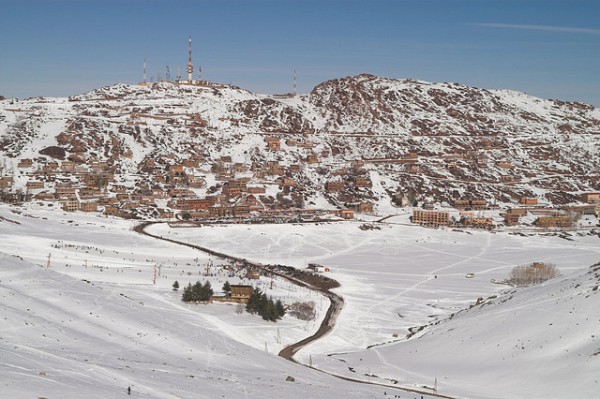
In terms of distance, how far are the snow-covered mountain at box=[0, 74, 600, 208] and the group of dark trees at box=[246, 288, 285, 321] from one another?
7534cm

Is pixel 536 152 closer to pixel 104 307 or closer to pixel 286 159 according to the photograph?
pixel 286 159

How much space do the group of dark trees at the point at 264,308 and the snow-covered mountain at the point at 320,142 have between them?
247 feet

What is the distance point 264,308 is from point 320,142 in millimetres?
119416

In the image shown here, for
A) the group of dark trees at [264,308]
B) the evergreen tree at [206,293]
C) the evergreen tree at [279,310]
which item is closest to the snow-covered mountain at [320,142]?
the evergreen tree at [206,293]

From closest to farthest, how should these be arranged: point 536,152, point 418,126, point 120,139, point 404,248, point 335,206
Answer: point 404,248 < point 335,206 < point 120,139 < point 536,152 < point 418,126

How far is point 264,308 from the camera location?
50.3 m

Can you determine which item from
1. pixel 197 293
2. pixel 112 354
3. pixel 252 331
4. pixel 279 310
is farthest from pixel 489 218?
pixel 112 354

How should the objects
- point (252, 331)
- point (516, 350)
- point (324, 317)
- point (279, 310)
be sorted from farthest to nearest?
point (324, 317) → point (279, 310) → point (252, 331) → point (516, 350)

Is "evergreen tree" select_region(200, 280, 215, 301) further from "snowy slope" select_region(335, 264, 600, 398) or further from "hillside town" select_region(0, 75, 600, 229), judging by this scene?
"hillside town" select_region(0, 75, 600, 229)

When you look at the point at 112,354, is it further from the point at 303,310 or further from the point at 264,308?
the point at 303,310

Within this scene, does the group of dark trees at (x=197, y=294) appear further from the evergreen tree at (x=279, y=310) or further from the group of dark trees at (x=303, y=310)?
the group of dark trees at (x=303, y=310)

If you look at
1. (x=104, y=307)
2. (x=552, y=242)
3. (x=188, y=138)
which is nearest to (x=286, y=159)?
(x=188, y=138)

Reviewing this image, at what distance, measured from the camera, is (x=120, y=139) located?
5620 inches

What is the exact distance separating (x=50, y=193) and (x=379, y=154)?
80.6 m
